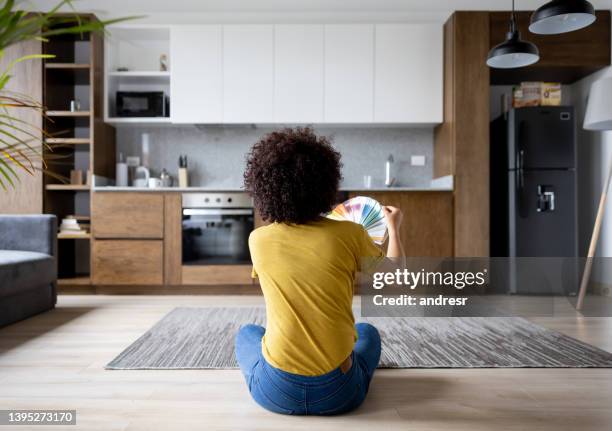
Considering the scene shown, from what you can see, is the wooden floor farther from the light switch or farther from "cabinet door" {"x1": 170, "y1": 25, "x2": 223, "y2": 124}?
the light switch

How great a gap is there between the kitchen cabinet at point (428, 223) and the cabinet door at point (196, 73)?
1.63 metres

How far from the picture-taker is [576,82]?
475cm

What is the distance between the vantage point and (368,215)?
1.74m

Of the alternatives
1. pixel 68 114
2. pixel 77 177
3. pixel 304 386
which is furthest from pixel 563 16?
pixel 77 177

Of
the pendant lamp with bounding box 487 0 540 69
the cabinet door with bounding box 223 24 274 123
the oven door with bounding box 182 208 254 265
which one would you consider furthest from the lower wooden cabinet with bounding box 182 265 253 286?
the pendant lamp with bounding box 487 0 540 69

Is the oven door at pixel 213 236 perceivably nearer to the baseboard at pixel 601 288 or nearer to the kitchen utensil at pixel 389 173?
the kitchen utensil at pixel 389 173

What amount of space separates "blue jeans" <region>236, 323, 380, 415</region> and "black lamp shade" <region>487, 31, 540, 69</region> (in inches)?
103

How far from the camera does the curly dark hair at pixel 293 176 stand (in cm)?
142

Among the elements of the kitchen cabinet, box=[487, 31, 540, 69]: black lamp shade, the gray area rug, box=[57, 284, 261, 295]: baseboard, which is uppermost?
box=[487, 31, 540, 69]: black lamp shade

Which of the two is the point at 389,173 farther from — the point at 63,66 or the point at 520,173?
the point at 63,66

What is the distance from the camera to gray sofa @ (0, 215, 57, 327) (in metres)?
2.95

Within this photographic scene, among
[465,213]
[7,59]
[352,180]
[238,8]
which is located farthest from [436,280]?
[7,59]

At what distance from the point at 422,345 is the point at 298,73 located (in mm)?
2804

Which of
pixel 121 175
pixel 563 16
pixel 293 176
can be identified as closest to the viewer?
pixel 293 176
